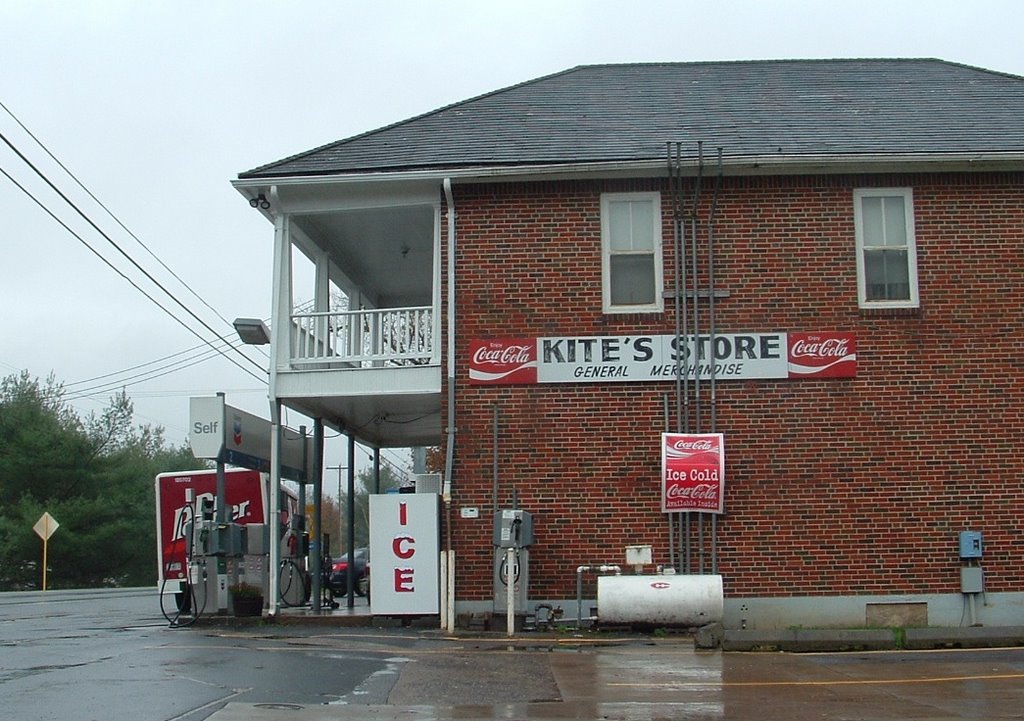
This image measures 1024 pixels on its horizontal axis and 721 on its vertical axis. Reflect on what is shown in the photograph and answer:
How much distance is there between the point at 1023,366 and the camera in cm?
1664

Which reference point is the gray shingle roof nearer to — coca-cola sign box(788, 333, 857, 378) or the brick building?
the brick building

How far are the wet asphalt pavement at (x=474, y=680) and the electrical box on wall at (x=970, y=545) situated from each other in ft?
8.16

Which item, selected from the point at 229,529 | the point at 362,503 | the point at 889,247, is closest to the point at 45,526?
the point at 229,529

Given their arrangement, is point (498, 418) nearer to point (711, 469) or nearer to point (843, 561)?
point (711, 469)

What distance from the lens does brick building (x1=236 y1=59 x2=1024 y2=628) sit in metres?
16.3

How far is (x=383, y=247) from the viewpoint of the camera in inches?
805

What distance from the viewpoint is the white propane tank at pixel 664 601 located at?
49.9ft

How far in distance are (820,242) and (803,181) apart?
852 mm

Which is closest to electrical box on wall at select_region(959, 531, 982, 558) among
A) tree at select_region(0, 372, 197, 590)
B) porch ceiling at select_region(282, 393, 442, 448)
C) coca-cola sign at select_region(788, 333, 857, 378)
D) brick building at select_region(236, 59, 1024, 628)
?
brick building at select_region(236, 59, 1024, 628)

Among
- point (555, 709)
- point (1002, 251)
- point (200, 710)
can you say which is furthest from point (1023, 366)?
point (200, 710)

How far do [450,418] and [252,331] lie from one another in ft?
11.2

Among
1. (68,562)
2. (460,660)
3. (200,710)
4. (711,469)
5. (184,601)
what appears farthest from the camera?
(68,562)

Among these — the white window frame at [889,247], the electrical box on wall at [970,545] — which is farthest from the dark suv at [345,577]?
the electrical box on wall at [970,545]

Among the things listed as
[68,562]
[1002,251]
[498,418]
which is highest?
[1002,251]
